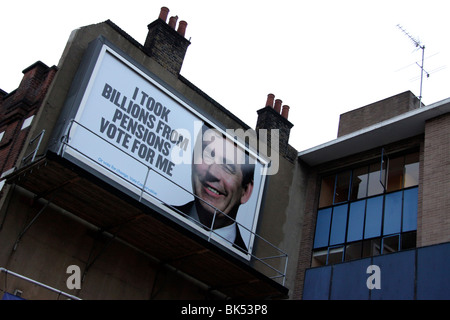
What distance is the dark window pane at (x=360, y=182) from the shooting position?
22675 millimetres

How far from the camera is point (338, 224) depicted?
22609mm

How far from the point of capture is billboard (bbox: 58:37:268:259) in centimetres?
1730

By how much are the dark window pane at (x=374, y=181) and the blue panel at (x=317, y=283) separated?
180 inches

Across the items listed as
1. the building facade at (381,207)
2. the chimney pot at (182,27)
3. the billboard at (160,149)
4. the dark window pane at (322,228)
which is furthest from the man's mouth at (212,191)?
the chimney pot at (182,27)

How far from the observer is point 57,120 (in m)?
17.5

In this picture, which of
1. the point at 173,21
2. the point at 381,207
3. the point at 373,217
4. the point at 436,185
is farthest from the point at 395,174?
the point at 173,21

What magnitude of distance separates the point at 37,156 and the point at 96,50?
3746 millimetres

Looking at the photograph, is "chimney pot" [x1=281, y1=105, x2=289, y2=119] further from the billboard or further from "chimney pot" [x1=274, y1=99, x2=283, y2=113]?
the billboard

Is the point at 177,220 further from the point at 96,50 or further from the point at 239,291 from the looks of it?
the point at 96,50

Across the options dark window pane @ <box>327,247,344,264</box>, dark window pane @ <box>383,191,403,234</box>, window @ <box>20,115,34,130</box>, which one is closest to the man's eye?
dark window pane @ <box>327,247,344,264</box>

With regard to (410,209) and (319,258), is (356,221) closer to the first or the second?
(319,258)

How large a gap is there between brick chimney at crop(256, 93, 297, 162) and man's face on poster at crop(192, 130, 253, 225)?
2.85 meters

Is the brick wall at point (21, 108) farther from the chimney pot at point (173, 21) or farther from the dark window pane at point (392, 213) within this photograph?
the dark window pane at point (392, 213)
